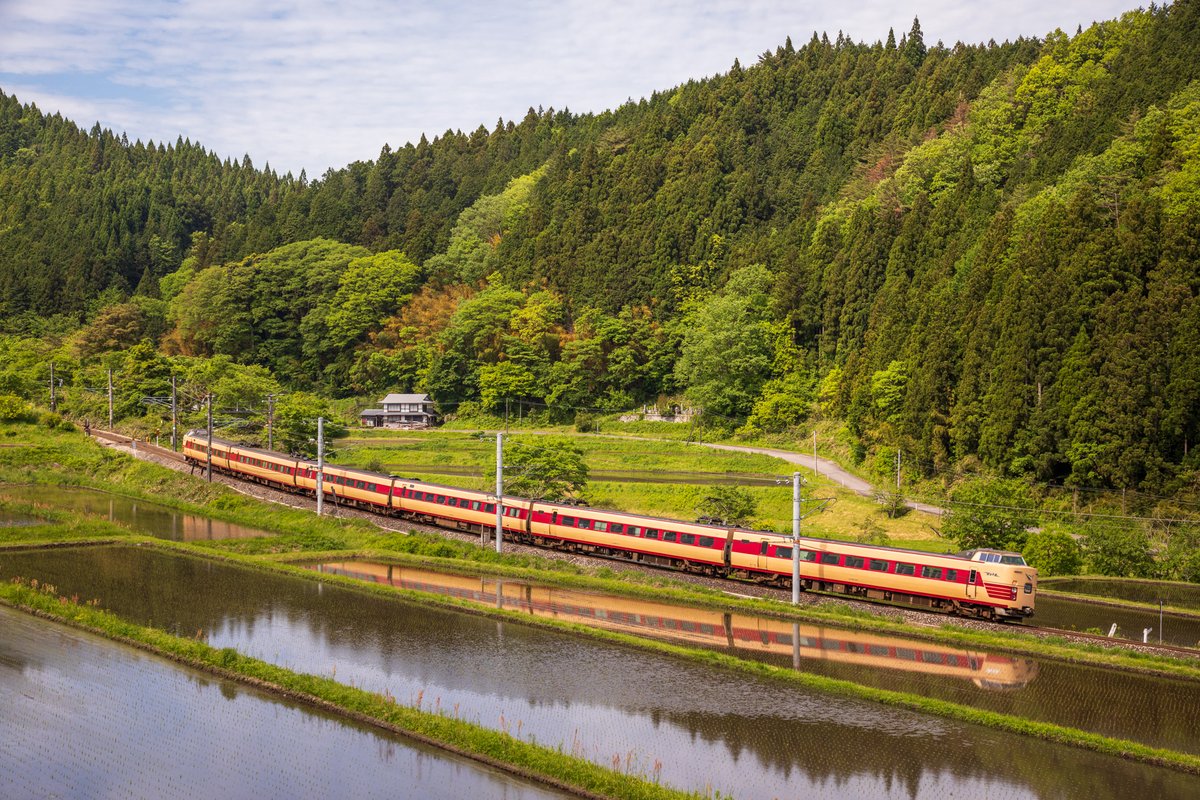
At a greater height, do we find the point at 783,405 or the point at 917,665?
the point at 783,405

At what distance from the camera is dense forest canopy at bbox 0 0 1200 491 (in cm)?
5162

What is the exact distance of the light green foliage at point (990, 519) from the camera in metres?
43.7

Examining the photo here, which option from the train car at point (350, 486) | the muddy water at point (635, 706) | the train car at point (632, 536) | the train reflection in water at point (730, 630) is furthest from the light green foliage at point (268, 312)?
the muddy water at point (635, 706)

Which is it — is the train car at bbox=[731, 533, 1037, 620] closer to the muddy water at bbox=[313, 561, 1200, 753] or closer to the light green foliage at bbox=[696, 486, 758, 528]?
the muddy water at bbox=[313, 561, 1200, 753]

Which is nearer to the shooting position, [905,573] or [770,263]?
[905,573]

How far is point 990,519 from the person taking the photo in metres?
43.9

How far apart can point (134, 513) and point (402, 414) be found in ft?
138

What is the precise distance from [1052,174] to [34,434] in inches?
2730

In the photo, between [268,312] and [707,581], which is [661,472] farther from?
[268,312]

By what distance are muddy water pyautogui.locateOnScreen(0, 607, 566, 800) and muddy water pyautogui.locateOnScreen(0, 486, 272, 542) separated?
73.5 feet

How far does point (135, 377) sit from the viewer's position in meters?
82.4

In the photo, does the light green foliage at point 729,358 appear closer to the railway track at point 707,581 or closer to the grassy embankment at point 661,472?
the grassy embankment at point 661,472

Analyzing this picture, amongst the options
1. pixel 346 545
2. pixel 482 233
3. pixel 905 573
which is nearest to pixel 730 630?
pixel 905 573

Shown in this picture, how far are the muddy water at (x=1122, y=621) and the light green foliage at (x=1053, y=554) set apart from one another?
4412 mm
